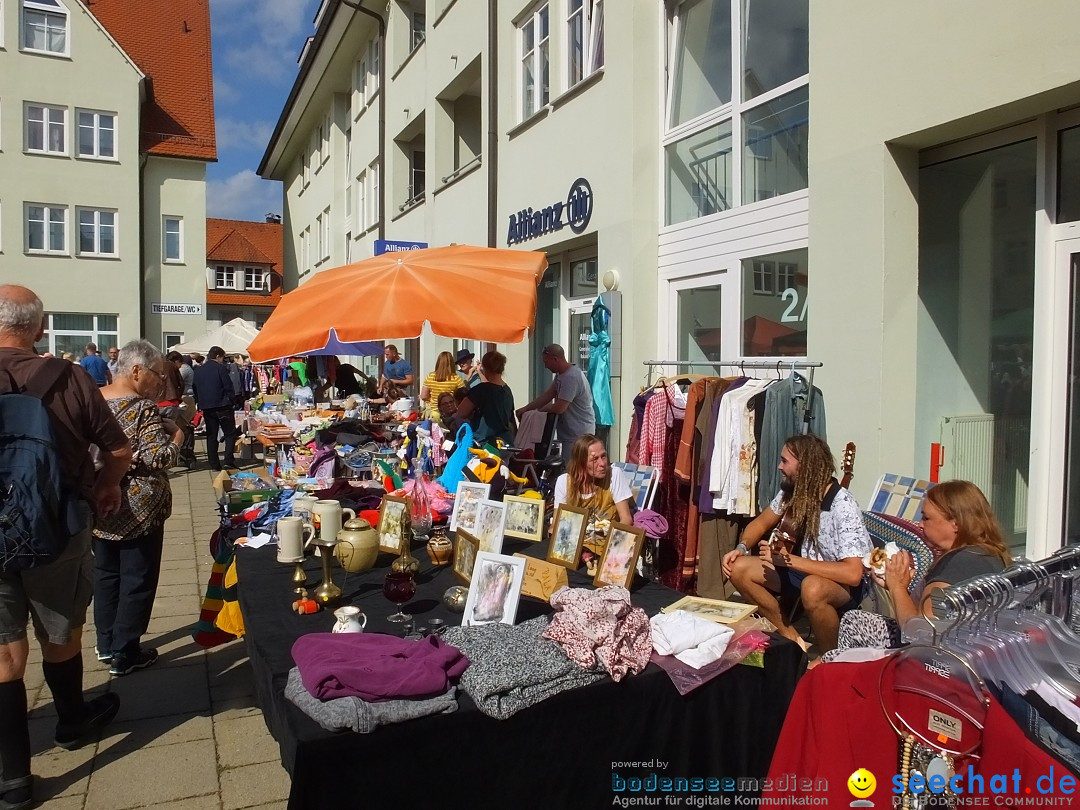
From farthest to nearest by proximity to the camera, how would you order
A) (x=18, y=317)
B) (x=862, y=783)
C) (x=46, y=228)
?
(x=46, y=228) → (x=18, y=317) → (x=862, y=783)

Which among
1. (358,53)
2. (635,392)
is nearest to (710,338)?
(635,392)

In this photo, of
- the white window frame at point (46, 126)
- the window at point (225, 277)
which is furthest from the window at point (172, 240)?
the window at point (225, 277)

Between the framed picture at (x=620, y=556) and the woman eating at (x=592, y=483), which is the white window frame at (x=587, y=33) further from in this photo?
the framed picture at (x=620, y=556)

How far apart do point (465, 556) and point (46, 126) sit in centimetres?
2593

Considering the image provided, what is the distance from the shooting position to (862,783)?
5.58ft

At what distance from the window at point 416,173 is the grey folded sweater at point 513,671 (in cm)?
1389

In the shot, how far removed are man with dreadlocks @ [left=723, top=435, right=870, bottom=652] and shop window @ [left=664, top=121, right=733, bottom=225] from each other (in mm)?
3230

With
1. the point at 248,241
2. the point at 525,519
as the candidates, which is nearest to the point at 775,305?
the point at 525,519

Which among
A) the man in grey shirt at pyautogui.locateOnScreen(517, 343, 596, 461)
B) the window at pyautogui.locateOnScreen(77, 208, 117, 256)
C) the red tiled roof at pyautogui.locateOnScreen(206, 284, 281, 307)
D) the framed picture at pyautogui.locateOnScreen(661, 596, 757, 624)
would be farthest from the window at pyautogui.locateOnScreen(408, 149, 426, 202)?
the red tiled roof at pyautogui.locateOnScreen(206, 284, 281, 307)

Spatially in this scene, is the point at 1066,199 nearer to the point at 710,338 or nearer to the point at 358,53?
the point at 710,338

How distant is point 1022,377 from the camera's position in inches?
168

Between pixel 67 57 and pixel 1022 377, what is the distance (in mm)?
27275

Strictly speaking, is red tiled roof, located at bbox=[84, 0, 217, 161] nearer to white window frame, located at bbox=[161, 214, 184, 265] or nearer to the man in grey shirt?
white window frame, located at bbox=[161, 214, 184, 265]

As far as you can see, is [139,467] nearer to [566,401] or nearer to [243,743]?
[243,743]
